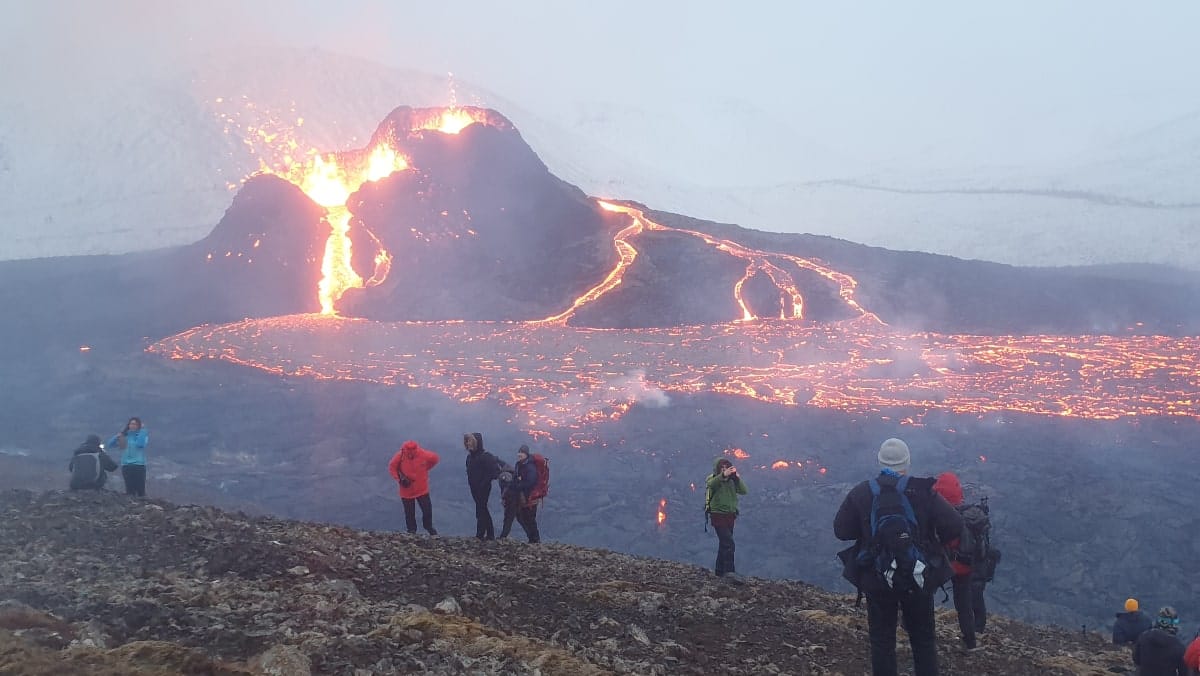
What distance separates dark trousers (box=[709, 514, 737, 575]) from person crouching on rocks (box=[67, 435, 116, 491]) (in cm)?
900

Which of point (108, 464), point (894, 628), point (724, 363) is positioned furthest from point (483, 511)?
point (724, 363)

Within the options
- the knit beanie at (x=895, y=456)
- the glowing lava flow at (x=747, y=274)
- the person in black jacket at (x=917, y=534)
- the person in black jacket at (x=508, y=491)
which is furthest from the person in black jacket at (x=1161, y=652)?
the glowing lava flow at (x=747, y=274)

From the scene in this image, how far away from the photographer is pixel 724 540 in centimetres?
1143

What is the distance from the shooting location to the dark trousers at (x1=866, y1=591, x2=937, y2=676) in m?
6.41

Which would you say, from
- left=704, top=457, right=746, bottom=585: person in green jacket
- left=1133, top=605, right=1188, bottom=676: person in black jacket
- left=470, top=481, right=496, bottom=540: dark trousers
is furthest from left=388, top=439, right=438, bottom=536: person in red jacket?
left=1133, top=605, right=1188, bottom=676: person in black jacket

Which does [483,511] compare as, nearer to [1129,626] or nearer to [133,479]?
[133,479]

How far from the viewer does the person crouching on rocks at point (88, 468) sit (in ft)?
43.9

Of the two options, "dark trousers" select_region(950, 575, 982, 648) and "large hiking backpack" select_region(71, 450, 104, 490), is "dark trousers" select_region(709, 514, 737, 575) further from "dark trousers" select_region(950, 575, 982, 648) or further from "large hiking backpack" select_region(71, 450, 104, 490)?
"large hiking backpack" select_region(71, 450, 104, 490)

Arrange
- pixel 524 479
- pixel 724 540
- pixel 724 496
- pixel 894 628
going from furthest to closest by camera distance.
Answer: pixel 524 479, pixel 724 540, pixel 724 496, pixel 894 628

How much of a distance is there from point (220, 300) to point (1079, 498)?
35932 mm

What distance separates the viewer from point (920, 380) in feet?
100

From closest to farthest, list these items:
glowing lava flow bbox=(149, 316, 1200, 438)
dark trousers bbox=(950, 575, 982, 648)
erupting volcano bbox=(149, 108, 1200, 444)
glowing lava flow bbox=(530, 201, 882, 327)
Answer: dark trousers bbox=(950, 575, 982, 648) → glowing lava flow bbox=(149, 316, 1200, 438) → erupting volcano bbox=(149, 108, 1200, 444) → glowing lava flow bbox=(530, 201, 882, 327)

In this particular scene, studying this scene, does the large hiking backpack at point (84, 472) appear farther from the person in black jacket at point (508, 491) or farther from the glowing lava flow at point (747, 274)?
the glowing lava flow at point (747, 274)

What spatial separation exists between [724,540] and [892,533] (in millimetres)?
5496
